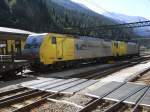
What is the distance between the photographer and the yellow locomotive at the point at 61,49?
70.9 ft

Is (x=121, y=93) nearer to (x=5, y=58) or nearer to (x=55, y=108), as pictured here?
(x=55, y=108)

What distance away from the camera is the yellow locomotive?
→ 21.6 meters

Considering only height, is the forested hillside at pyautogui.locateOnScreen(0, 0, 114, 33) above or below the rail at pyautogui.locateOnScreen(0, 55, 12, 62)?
above

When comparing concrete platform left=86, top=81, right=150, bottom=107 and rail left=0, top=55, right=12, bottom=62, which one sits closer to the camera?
concrete platform left=86, top=81, right=150, bottom=107

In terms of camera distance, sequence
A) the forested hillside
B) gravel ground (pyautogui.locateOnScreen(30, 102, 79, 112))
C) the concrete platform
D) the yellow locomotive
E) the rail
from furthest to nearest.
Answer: the forested hillside → the yellow locomotive → the rail → the concrete platform → gravel ground (pyautogui.locateOnScreen(30, 102, 79, 112))

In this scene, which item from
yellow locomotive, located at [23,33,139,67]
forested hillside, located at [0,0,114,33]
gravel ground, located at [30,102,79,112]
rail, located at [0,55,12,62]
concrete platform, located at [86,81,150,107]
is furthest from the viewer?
forested hillside, located at [0,0,114,33]

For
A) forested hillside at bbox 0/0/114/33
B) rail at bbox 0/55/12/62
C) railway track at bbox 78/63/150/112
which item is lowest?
railway track at bbox 78/63/150/112

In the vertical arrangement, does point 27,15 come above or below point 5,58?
above

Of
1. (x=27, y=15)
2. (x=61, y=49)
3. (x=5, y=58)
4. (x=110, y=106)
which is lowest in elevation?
(x=110, y=106)

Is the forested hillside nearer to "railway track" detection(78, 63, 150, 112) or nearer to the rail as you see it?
the rail

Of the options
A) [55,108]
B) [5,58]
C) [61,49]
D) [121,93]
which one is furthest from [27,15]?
[55,108]

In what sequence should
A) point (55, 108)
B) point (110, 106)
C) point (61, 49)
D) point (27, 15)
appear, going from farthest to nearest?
point (27, 15)
point (61, 49)
point (110, 106)
point (55, 108)

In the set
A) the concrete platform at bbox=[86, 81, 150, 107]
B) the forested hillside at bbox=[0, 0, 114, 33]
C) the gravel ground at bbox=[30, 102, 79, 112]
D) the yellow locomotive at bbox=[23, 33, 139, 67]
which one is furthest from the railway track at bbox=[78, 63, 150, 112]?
the forested hillside at bbox=[0, 0, 114, 33]

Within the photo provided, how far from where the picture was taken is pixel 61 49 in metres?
24.0
